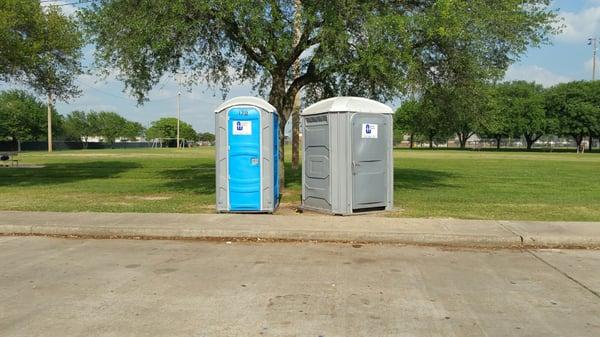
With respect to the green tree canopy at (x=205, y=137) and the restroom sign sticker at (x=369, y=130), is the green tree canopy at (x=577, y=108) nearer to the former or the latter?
the restroom sign sticker at (x=369, y=130)

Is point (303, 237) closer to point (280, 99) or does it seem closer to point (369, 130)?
point (369, 130)

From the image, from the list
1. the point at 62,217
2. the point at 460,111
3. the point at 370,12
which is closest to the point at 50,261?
the point at 62,217

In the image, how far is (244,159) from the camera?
37.2ft

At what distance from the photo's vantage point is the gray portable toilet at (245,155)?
11.2 m

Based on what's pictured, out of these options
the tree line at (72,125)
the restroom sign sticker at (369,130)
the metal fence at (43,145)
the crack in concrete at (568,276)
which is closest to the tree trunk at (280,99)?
the restroom sign sticker at (369,130)

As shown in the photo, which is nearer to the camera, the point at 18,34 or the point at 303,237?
the point at 303,237

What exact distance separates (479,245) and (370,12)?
6.35 meters

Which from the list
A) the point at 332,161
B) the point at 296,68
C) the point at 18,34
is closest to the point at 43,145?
the point at 18,34

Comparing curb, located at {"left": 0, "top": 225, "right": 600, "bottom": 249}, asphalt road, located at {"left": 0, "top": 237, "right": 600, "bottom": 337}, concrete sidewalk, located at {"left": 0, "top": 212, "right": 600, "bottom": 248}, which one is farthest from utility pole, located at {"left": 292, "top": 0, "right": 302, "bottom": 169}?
asphalt road, located at {"left": 0, "top": 237, "right": 600, "bottom": 337}

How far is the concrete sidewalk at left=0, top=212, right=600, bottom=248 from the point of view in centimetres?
901

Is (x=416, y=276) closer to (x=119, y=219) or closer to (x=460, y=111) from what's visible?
(x=119, y=219)

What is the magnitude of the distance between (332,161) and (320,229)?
7.30 feet

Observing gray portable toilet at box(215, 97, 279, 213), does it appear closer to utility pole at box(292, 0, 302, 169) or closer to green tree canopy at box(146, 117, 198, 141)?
utility pole at box(292, 0, 302, 169)

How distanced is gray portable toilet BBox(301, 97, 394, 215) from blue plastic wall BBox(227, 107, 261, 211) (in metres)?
1.28
